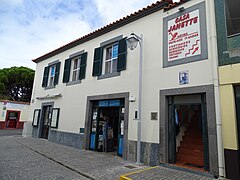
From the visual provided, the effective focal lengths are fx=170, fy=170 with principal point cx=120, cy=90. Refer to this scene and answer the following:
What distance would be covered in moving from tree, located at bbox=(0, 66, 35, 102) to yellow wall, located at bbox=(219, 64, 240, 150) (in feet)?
82.1

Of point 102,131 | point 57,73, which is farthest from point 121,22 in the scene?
point 57,73

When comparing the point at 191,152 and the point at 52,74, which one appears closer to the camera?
the point at 191,152

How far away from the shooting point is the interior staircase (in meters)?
5.54

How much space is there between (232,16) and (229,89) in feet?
9.85

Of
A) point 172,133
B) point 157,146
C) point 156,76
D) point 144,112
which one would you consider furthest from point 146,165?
point 156,76

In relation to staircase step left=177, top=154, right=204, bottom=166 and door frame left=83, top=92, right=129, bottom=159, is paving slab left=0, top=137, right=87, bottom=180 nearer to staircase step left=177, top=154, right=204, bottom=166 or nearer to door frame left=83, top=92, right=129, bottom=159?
door frame left=83, top=92, right=129, bottom=159

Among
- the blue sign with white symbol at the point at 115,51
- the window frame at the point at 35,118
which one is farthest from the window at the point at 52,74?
the blue sign with white symbol at the point at 115,51

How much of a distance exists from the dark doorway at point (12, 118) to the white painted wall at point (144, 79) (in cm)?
1318

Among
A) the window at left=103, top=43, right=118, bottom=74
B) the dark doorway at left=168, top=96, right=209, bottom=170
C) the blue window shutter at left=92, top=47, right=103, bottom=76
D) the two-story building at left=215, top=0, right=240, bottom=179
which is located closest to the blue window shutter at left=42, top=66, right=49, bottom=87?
the blue window shutter at left=92, top=47, right=103, bottom=76

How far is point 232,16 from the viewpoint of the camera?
5.86 m

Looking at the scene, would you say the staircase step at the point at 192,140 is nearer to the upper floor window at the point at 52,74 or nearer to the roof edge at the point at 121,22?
the roof edge at the point at 121,22

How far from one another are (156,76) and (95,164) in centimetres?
382

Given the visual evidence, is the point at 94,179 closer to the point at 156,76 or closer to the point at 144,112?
the point at 144,112

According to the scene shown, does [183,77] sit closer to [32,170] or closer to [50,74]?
[32,170]
